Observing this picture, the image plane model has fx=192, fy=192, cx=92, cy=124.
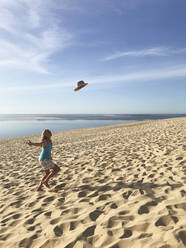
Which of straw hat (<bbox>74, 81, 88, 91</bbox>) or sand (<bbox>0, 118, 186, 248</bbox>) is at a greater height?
straw hat (<bbox>74, 81, 88, 91</bbox>)

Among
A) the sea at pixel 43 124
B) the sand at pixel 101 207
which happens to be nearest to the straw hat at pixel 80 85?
the sand at pixel 101 207

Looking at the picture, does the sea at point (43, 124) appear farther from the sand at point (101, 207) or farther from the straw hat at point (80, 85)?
the sand at point (101, 207)

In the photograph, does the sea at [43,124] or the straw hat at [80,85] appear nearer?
the straw hat at [80,85]

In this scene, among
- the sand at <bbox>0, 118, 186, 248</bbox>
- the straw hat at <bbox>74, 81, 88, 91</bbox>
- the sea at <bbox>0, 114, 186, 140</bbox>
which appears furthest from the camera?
the sea at <bbox>0, 114, 186, 140</bbox>

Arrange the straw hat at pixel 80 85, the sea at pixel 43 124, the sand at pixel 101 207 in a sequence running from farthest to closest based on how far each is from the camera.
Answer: the sea at pixel 43 124 → the straw hat at pixel 80 85 → the sand at pixel 101 207

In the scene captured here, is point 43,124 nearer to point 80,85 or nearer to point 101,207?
point 80,85

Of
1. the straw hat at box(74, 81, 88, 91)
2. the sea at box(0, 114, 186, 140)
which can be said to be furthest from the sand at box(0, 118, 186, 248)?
the sea at box(0, 114, 186, 140)

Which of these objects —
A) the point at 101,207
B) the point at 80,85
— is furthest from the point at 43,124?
the point at 101,207

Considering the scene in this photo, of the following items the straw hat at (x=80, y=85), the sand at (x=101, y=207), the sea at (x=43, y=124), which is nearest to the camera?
the sand at (x=101, y=207)

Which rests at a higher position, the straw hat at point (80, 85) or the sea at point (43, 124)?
the straw hat at point (80, 85)

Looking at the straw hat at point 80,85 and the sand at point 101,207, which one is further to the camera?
the straw hat at point 80,85

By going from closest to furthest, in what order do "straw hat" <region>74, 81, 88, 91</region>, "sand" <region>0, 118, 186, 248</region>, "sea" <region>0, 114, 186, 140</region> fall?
"sand" <region>0, 118, 186, 248</region> → "straw hat" <region>74, 81, 88, 91</region> → "sea" <region>0, 114, 186, 140</region>

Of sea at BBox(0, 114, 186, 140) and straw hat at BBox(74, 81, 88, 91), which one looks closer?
straw hat at BBox(74, 81, 88, 91)

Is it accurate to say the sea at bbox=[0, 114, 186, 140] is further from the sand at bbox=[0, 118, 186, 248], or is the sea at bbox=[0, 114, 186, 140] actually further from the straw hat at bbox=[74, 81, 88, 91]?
the sand at bbox=[0, 118, 186, 248]
